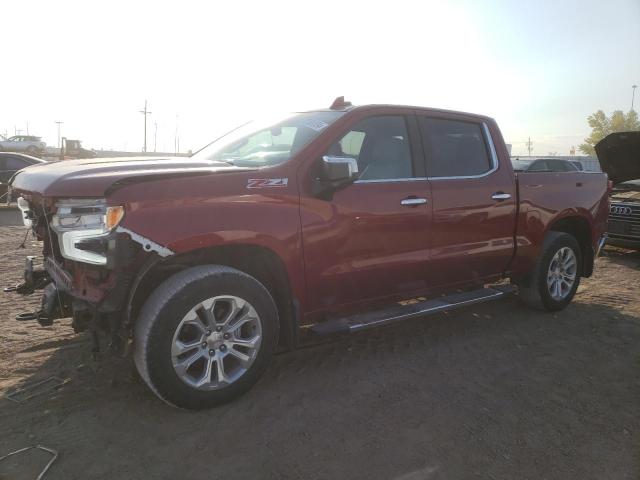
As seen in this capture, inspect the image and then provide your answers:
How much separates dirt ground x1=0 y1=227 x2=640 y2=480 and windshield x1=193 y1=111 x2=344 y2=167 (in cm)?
158

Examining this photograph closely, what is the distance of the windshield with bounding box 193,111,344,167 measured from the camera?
12.0ft

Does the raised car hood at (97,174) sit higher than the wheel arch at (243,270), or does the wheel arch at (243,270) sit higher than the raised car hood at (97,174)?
the raised car hood at (97,174)

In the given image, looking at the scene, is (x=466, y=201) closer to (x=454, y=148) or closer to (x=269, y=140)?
(x=454, y=148)

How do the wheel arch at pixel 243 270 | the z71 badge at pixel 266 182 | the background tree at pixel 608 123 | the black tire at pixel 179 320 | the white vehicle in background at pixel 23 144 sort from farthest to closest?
the background tree at pixel 608 123
the white vehicle in background at pixel 23 144
the z71 badge at pixel 266 182
the wheel arch at pixel 243 270
the black tire at pixel 179 320

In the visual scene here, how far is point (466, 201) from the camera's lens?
4320 millimetres

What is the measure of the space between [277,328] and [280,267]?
40 centimetres

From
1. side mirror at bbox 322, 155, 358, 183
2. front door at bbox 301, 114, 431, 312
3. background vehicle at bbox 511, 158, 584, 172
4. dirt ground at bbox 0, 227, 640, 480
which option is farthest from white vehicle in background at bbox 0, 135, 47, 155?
side mirror at bbox 322, 155, 358, 183

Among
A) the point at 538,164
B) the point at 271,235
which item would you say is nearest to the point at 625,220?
the point at 271,235

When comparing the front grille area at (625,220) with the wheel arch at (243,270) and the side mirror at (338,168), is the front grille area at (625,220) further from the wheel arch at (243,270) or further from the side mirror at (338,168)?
the wheel arch at (243,270)

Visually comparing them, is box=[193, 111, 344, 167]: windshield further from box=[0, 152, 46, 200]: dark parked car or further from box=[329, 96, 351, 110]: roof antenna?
box=[0, 152, 46, 200]: dark parked car

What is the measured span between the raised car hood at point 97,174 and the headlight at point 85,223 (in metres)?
0.06

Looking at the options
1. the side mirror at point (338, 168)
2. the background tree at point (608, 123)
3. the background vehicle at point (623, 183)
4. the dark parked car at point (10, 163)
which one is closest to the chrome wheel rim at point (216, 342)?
the side mirror at point (338, 168)

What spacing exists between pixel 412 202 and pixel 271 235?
49.7 inches

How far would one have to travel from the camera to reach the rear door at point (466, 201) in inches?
165
